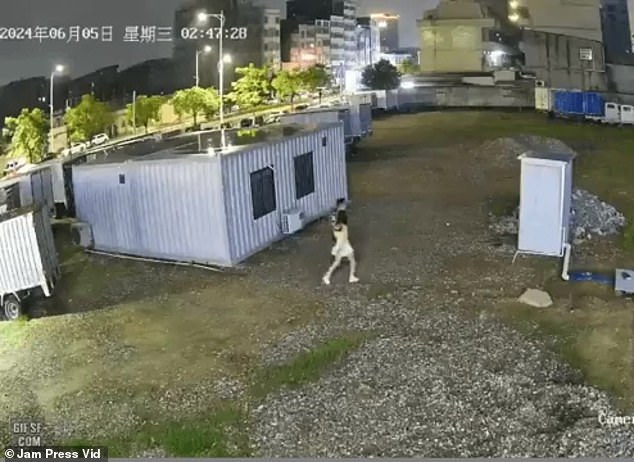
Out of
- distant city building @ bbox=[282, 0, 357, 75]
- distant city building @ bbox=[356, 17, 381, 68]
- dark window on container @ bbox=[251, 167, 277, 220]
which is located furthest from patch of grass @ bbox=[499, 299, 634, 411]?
distant city building @ bbox=[356, 17, 381, 68]

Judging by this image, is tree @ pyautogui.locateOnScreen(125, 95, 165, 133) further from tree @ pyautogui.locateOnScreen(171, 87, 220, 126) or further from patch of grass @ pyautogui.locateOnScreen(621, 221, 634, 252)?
patch of grass @ pyautogui.locateOnScreen(621, 221, 634, 252)

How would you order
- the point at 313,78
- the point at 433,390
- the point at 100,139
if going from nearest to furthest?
the point at 433,390
the point at 100,139
the point at 313,78

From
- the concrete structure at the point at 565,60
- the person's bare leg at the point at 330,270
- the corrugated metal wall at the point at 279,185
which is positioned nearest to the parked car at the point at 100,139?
the corrugated metal wall at the point at 279,185

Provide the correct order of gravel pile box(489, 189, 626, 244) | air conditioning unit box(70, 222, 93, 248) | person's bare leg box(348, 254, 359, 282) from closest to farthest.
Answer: person's bare leg box(348, 254, 359, 282), gravel pile box(489, 189, 626, 244), air conditioning unit box(70, 222, 93, 248)

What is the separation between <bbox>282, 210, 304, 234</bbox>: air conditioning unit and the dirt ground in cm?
37

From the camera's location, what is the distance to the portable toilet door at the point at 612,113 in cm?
3338

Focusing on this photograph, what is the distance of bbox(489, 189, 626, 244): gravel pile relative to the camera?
46.1 feet

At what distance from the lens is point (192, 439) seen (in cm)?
680

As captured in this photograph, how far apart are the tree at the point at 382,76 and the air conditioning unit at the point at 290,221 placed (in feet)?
134

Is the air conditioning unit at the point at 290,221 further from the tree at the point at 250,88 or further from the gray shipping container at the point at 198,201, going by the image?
the tree at the point at 250,88

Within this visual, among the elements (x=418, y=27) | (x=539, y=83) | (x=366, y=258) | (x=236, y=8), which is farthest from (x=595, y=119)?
(x=236, y=8)

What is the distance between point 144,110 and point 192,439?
36982 millimetres

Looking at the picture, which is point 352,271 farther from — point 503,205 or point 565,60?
point 565,60

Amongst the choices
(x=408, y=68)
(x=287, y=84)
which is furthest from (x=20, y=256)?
(x=408, y=68)
